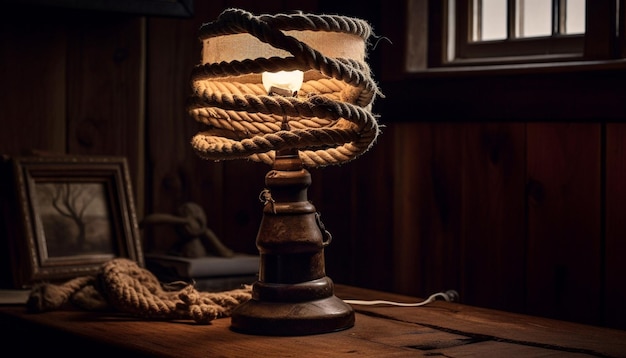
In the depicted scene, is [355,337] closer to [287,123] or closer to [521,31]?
[287,123]

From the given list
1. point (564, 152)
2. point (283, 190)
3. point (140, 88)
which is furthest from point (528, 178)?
point (140, 88)

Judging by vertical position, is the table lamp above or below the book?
above

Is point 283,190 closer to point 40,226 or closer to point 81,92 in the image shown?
point 40,226

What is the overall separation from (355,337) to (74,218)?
688 millimetres

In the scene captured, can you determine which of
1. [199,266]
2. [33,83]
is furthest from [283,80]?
[33,83]

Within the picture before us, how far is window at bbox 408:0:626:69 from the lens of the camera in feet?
5.15

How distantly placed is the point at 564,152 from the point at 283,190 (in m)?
0.52

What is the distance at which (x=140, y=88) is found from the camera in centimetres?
205

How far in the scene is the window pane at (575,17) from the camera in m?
1.69

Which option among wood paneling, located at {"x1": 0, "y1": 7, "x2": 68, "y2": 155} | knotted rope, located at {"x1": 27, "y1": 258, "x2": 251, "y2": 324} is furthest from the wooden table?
wood paneling, located at {"x1": 0, "y1": 7, "x2": 68, "y2": 155}

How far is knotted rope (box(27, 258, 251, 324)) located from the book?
7.3 inches

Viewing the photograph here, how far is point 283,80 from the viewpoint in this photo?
1.36 metres

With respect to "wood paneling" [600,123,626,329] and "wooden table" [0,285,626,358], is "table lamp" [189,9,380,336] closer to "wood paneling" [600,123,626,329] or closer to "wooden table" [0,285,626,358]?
"wooden table" [0,285,626,358]

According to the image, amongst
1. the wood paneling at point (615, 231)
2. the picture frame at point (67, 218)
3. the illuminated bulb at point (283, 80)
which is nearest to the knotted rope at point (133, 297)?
the picture frame at point (67, 218)
